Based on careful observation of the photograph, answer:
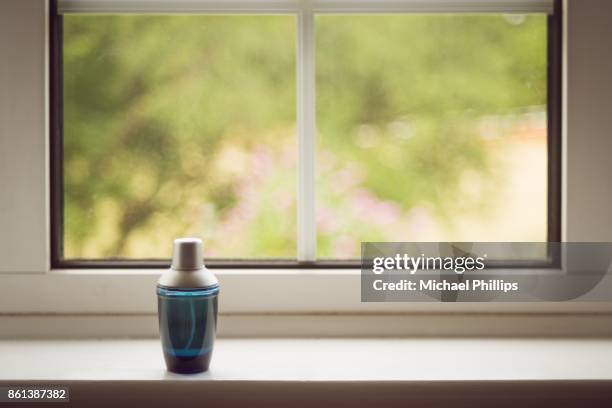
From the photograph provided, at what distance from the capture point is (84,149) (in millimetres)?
1288

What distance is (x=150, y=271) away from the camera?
1.23 m

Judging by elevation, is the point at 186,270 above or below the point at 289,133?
below

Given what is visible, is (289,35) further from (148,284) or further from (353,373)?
(353,373)

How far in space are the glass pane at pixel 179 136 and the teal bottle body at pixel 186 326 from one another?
0.99 ft

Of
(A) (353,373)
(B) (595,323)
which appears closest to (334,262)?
(A) (353,373)

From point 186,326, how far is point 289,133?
496 millimetres

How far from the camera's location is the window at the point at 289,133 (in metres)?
1.28

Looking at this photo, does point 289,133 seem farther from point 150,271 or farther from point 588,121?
point 588,121

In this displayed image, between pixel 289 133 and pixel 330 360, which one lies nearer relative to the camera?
pixel 330 360

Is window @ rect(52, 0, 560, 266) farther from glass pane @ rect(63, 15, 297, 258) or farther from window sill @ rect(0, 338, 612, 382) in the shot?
window sill @ rect(0, 338, 612, 382)

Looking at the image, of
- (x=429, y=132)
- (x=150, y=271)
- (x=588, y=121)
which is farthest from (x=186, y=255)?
(x=588, y=121)

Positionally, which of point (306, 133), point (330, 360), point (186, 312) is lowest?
point (330, 360)

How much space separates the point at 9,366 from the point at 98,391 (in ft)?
0.66

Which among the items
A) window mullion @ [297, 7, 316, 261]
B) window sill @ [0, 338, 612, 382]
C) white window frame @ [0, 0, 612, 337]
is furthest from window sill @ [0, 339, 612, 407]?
window mullion @ [297, 7, 316, 261]
